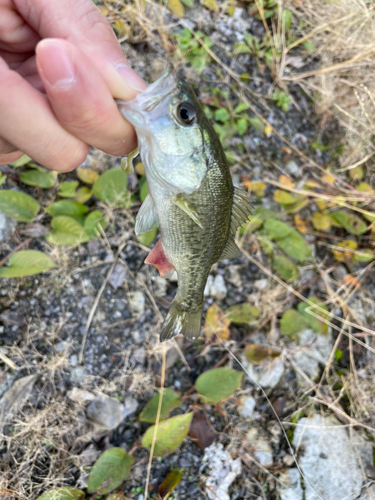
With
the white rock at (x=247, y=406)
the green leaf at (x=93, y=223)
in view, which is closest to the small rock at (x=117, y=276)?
the green leaf at (x=93, y=223)

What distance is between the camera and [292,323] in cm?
320

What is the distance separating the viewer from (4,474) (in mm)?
2117

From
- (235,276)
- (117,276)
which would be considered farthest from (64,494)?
(235,276)

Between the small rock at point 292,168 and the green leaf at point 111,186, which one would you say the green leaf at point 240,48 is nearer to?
the small rock at point 292,168

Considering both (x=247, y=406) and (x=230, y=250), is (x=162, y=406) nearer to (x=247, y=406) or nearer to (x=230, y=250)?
(x=247, y=406)

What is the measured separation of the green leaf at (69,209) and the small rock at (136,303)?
837mm

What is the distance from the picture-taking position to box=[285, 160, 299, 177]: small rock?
12.9ft

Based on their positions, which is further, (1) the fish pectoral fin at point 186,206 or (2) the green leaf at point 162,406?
(2) the green leaf at point 162,406

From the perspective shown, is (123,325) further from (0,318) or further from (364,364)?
(364,364)

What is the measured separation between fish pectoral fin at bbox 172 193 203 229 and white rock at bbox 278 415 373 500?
91.5 inches

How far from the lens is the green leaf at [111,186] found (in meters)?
2.78

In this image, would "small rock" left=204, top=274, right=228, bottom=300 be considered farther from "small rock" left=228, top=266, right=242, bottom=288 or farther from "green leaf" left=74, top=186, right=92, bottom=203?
"green leaf" left=74, top=186, right=92, bottom=203

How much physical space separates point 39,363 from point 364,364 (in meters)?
3.20

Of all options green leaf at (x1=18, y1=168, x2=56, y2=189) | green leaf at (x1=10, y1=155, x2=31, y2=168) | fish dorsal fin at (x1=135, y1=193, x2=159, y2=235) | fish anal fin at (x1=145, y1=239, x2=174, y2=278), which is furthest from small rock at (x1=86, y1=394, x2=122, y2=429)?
green leaf at (x1=10, y1=155, x2=31, y2=168)
